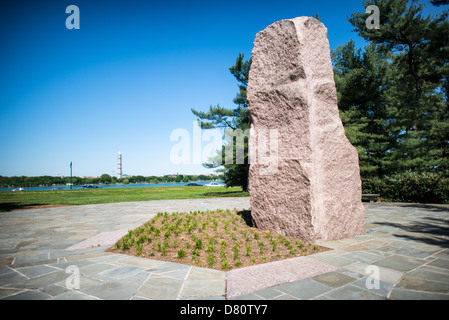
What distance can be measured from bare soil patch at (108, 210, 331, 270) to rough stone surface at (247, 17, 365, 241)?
0.44 meters

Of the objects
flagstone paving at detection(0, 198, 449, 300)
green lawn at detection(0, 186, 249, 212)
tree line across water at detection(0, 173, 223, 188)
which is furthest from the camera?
tree line across water at detection(0, 173, 223, 188)

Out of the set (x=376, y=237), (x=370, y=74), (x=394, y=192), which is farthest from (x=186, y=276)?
(x=370, y=74)

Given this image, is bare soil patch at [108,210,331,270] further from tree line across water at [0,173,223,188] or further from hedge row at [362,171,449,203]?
tree line across water at [0,173,223,188]

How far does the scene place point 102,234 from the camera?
231 inches

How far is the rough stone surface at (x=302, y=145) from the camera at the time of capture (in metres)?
4.78

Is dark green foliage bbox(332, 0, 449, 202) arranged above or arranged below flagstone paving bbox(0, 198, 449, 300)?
above

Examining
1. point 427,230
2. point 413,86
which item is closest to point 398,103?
point 413,86

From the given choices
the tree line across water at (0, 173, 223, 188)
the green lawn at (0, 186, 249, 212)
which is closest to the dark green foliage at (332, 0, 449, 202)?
the green lawn at (0, 186, 249, 212)

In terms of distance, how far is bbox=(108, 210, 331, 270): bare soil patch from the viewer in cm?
388

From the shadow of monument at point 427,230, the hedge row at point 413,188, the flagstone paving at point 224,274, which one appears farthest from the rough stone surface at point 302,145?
the hedge row at point 413,188

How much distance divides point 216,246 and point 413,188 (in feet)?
41.1

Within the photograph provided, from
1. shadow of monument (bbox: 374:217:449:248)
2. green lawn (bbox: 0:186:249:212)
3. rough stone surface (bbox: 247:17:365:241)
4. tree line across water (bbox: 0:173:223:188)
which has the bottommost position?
tree line across water (bbox: 0:173:223:188)

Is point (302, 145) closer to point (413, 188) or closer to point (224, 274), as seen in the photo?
point (224, 274)

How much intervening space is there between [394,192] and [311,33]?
11.6 meters
